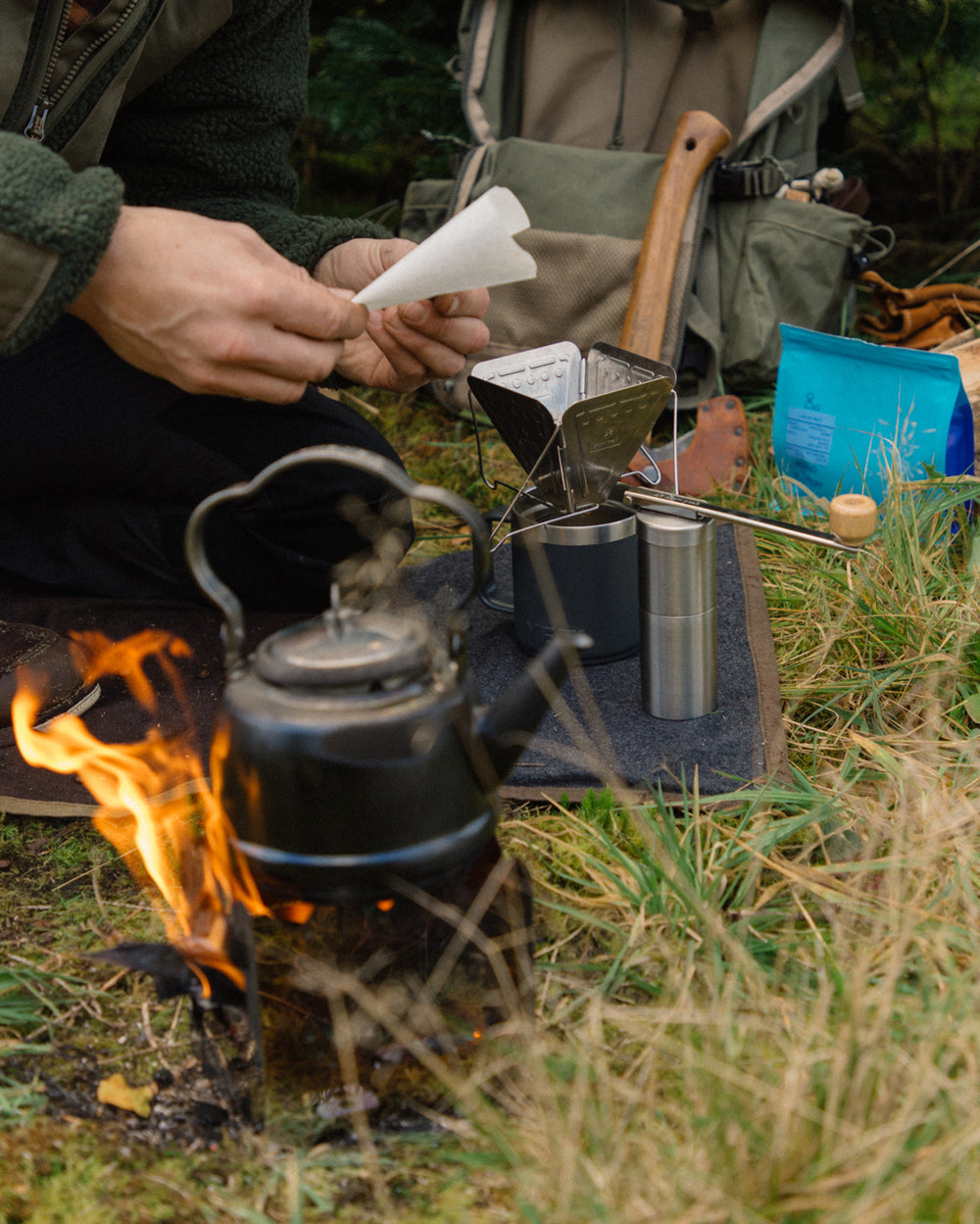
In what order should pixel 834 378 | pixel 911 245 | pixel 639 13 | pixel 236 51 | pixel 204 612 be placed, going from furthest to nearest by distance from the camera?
1. pixel 911 245
2. pixel 639 13
3. pixel 834 378
4. pixel 204 612
5. pixel 236 51

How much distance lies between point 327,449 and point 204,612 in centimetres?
120

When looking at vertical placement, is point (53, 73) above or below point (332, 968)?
above

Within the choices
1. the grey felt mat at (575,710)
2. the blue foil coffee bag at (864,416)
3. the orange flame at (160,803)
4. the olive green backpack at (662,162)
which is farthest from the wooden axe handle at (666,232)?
the orange flame at (160,803)

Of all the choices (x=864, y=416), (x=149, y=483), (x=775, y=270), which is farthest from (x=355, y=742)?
(x=775, y=270)

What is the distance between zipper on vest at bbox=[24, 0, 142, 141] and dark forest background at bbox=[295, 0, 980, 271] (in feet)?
5.21

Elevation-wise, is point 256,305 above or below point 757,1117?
above

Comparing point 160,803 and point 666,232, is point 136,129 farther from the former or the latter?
point 666,232

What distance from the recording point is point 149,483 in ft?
6.59

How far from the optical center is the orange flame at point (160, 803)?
3.67ft

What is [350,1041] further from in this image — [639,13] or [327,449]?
[639,13]

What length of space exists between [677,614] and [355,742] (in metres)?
0.80

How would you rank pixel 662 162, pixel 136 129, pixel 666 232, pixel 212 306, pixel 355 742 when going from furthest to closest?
pixel 662 162 < pixel 666 232 < pixel 136 129 < pixel 212 306 < pixel 355 742

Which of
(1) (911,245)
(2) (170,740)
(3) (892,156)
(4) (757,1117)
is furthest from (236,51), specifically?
(3) (892,156)

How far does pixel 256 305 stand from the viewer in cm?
128
